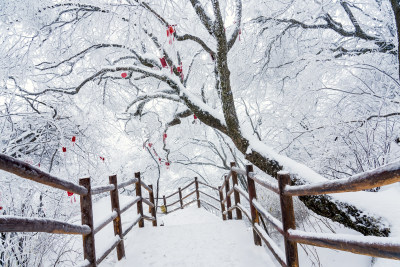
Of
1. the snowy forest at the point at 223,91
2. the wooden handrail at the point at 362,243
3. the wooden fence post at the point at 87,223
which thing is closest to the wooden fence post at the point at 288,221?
the wooden handrail at the point at 362,243

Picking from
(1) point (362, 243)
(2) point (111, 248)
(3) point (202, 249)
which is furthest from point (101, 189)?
(1) point (362, 243)

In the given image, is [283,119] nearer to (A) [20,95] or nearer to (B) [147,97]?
(B) [147,97]

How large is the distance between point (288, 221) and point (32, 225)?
75.4 inches

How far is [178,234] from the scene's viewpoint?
182 inches

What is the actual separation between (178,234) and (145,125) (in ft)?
15.1

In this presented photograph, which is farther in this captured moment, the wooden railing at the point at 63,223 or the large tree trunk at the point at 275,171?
the large tree trunk at the point at 275,171

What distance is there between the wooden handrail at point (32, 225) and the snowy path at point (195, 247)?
185 cm

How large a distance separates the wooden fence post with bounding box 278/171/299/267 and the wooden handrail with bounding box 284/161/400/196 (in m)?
0.32

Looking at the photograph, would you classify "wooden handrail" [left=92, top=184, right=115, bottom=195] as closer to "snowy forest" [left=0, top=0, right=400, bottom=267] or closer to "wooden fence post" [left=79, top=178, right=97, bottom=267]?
"wooden fence post" [left=79, top=178, right=97, bottom=267]

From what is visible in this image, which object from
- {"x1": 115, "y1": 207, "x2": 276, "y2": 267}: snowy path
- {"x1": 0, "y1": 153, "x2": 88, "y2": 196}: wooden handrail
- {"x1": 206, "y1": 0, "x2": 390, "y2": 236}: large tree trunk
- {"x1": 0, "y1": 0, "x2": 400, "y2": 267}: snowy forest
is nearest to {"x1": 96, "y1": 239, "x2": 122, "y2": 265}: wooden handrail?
{"x1": 115, "y1": 207, "x2": 276, "y2": 267}: snowy path

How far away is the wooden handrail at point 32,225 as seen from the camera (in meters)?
1.35

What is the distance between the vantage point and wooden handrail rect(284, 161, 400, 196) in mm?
1218

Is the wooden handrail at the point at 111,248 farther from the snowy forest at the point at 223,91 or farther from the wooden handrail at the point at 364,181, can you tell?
the wooden handrail at the point at 364,181

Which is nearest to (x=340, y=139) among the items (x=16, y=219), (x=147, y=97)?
(x=147, y=97)
